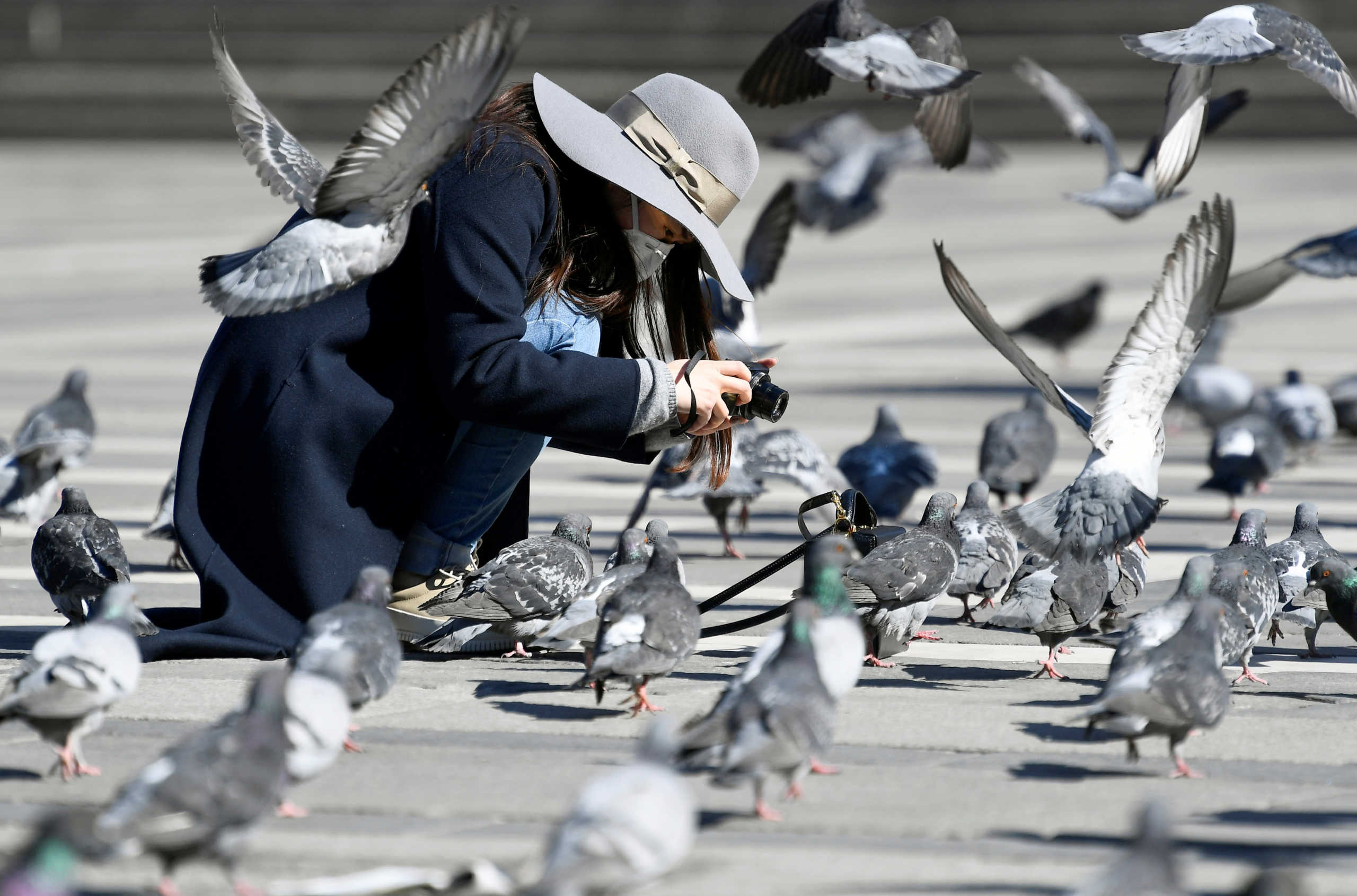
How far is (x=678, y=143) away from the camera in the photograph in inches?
199

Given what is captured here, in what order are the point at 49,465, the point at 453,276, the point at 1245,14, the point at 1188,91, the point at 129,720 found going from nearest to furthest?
1. the point at 129,720
2. the point at 453,276
3. the point at 1245,14
4. the point at 1188,91
5. the point at 49,465

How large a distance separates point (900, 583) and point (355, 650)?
1880 millimetres

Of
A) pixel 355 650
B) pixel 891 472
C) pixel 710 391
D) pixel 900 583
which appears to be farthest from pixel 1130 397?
pixel 355 650

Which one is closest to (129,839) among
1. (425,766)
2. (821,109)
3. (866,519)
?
(425,766)

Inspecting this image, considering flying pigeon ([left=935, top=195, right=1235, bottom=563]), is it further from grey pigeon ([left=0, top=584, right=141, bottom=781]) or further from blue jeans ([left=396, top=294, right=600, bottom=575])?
grey pigeon ([left=0, top=584, right=141, bottom=781])

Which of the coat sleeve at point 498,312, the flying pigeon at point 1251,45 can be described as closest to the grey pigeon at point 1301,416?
the flying pigeon at point 1251,45

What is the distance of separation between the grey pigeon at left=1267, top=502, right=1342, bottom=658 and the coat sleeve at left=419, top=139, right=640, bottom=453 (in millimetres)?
2134

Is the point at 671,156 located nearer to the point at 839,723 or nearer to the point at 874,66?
the point at 839,723

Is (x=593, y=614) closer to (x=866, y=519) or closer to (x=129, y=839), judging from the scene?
(x=866, y=519)

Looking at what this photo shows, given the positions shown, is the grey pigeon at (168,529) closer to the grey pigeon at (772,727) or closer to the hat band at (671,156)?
the hat band at (671,156)

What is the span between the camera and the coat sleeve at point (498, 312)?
4.88 m

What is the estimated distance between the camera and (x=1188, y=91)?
7.70 meters

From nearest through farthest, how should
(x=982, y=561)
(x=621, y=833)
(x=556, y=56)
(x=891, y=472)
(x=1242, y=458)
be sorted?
(x=621, y=833)
(x=982, y=561)
(x=891, y=472)
(x=1242, y=458)
(x=556, y=56)

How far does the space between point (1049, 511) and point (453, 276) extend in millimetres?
2037
